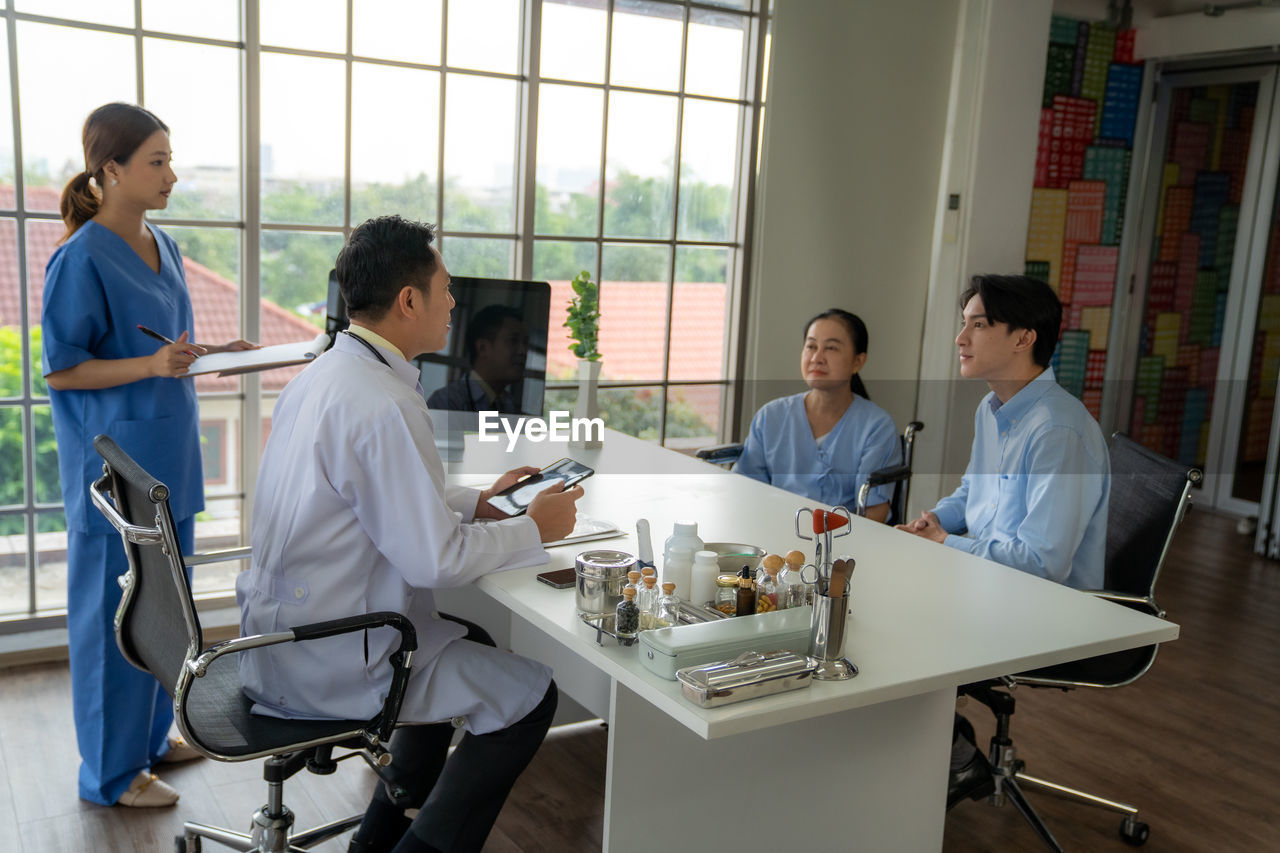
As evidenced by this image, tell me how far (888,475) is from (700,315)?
1.79 meters

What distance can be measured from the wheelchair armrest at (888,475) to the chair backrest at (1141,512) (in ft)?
1.98

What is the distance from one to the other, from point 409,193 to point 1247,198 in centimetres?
459

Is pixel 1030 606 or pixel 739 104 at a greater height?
pixel 739 104

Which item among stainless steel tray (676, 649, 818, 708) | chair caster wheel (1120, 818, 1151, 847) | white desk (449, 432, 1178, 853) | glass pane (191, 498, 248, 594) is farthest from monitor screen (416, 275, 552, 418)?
chair caster wheel (1120, 818, 1151, 847)

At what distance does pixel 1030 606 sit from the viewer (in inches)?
79.0

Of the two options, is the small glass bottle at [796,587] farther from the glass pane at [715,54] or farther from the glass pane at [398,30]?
the glass pane at [715,54]

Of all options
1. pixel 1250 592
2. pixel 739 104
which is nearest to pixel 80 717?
pixel 739 104

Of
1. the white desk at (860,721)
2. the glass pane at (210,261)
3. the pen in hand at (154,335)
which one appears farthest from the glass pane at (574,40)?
the white desk at (860,721)

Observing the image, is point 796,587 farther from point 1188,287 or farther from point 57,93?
point 1188,287

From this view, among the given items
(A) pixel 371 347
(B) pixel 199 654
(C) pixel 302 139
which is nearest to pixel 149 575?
(B) pixel 199 654

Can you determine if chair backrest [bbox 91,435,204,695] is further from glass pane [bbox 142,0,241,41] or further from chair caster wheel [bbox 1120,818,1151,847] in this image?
chair caster wheel [bbox 1120,818,1151,847]

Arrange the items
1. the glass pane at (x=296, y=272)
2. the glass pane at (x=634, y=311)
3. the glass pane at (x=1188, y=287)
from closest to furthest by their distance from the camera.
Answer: the glass pane at (x=296, y=272) → the glass pane at (x=634, y=311) → the glass pane at (x=1188, y=287)

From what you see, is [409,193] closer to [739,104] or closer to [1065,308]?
[739,104]

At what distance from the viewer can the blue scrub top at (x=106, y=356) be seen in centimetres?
254
